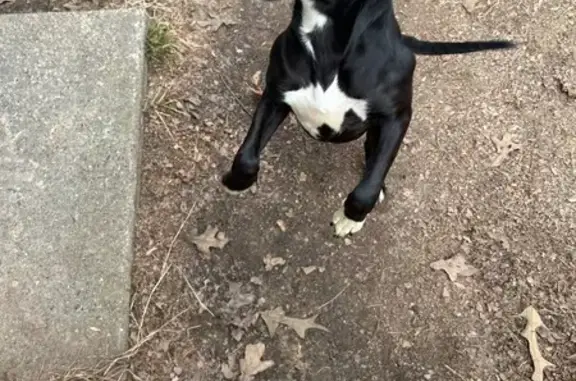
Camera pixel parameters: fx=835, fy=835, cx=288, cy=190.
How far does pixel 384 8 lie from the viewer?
299 cm

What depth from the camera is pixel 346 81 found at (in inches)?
124

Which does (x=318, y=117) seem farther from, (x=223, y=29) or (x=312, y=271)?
(x=223, y=29)

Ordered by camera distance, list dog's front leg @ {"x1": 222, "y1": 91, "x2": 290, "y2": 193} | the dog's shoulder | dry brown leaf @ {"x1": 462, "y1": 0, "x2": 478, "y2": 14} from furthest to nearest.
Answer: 1. dry brown leaf @ {"x1": 462, "y1": 0, "x2": 478, "y2": 14}
2. dog's front leg @ {"x1": 222, "y1": 91, "x2": 290, "y2": 193}
3. the dog's shoulder

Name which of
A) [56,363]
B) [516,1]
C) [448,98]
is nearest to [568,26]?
[516,1]

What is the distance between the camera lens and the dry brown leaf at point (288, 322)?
140 inches

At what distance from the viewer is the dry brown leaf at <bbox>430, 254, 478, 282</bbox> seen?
3732mm

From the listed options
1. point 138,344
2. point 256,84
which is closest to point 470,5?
point 256,84

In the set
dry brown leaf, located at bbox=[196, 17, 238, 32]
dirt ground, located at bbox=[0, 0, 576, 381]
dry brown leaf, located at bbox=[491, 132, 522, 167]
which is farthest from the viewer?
dry brown leaf, located at bbox=[196, 17, 238, 32]

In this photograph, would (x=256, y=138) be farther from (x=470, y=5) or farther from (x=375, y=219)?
(x=470, y=5)

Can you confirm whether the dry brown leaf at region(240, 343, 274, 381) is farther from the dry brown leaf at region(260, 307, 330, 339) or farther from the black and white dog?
the black and white dog

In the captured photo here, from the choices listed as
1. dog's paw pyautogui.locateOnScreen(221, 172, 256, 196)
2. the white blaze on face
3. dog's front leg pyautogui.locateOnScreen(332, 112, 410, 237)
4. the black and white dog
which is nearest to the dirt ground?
dog's paw pyautogui.locateOnScreen(221, 172, 256, 196)

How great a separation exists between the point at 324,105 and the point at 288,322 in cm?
97

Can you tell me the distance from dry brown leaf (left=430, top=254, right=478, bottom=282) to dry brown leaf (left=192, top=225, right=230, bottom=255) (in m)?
0.95

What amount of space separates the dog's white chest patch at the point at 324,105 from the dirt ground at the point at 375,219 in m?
0.64
